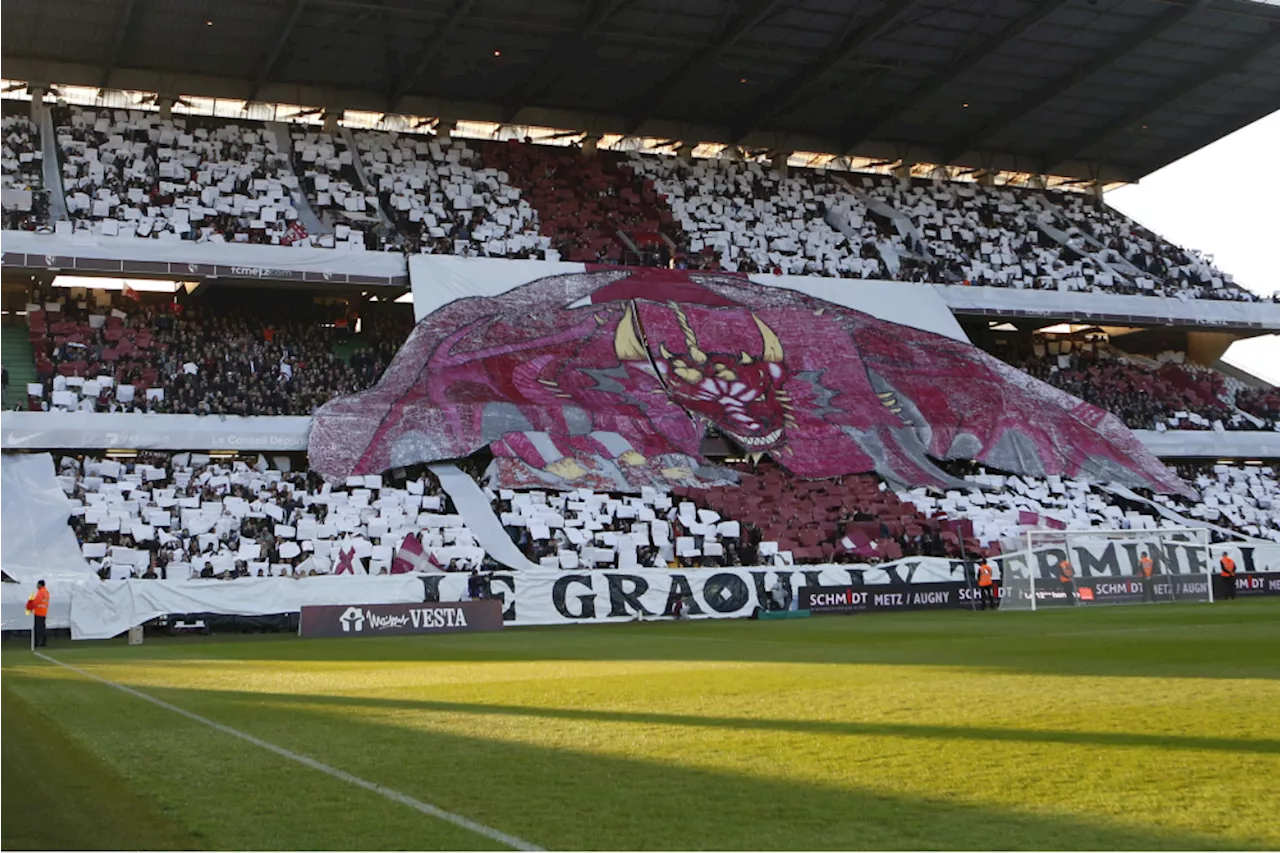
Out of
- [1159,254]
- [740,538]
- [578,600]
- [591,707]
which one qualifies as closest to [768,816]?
[591,707]

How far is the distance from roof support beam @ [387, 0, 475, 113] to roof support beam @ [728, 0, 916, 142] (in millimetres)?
15399

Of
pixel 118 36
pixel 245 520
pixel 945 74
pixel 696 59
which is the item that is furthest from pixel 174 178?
pixel 945 74

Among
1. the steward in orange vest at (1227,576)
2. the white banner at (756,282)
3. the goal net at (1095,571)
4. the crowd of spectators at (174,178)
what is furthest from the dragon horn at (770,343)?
the steward in orange vest at (1227,576)

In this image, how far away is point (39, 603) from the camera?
105 ft

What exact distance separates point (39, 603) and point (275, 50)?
3050cm

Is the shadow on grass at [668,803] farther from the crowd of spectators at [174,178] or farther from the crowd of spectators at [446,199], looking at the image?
the crowd of spectators at [446,199]

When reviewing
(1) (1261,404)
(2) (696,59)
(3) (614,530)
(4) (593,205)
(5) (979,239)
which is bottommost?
(3) (614,530)

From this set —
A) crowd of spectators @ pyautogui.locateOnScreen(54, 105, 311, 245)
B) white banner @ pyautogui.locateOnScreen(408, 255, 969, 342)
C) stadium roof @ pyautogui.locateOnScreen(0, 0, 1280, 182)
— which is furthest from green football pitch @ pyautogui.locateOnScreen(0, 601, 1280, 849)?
stadium roof @ pyautogui.locateOnScreen(0, 0, 1280, 182)

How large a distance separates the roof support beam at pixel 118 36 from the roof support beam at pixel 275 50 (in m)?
5.31

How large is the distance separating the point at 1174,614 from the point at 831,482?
19329 mm

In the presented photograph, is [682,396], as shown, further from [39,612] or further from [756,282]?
[39,612]

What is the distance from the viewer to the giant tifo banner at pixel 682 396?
4806cm

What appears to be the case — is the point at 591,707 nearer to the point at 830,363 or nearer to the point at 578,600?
the point at 578,600

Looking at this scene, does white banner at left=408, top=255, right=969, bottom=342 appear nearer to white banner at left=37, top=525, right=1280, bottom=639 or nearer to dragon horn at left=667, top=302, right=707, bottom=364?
dragon horn at left=667, top=302, right=707, bottom=364
